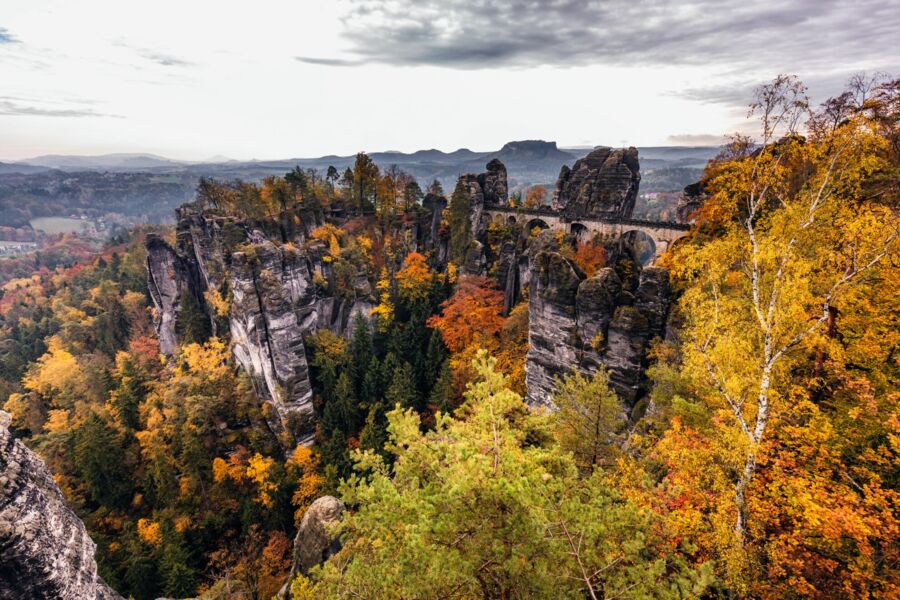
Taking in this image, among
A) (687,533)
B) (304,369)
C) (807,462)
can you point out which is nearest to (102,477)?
(304,369)

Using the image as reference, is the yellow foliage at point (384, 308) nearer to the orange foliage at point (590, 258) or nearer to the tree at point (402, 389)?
the tree at point (402, 389)

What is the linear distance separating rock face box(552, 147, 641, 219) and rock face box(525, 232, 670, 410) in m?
17.0

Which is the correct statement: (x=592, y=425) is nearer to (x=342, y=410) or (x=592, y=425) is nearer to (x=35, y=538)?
(x=35, y=538)

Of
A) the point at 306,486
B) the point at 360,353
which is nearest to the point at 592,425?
the point at 306,486

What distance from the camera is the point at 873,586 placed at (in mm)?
8984

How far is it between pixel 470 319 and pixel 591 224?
17680 millimetres

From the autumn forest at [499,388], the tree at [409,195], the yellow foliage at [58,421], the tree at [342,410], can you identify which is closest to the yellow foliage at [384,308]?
the autumn forest at [499,388]

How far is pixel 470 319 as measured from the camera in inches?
1492

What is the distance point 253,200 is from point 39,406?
37617mm

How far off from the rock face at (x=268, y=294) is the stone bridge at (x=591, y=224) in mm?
21121

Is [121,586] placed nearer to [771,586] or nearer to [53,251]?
[771,586]

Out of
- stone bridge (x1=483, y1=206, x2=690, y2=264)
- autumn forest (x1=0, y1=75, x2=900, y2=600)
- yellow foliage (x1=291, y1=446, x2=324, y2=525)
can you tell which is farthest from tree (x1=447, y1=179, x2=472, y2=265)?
yellow foliage (x1=291, y1=446, x2=324, y2=525)

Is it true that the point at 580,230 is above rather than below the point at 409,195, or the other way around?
below

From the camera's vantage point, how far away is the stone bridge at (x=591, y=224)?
35.7m
